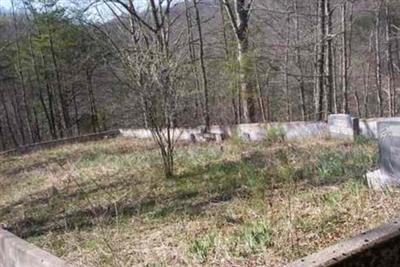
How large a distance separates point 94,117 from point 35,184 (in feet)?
78.9

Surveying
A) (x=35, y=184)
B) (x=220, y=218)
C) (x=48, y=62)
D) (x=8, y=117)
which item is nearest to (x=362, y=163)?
(x=220, y=218)

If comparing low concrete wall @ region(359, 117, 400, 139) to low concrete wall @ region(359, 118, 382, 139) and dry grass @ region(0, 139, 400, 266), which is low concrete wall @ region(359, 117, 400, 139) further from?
dry grass @ region(0, 139, 400, 266)

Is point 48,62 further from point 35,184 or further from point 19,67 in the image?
point 35,184

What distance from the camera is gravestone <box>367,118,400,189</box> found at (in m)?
4.71

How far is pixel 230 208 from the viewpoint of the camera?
535 cm

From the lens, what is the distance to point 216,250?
3795mm

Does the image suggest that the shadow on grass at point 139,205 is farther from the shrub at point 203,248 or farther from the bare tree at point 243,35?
the bare tree at point 243,35

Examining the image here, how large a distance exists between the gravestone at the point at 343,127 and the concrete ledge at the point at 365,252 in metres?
7.37

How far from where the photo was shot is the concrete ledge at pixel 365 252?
7.87ft

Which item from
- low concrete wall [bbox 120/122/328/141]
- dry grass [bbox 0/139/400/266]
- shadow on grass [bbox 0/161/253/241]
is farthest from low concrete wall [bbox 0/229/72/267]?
low concrete wall [bbox 120/122/328/141]

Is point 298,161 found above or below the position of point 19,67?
below

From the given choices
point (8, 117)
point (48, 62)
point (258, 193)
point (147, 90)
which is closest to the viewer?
point (258, 193)

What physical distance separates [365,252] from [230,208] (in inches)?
115

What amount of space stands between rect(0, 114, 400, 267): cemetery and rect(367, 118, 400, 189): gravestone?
1cm
